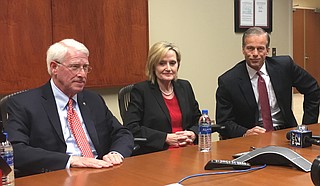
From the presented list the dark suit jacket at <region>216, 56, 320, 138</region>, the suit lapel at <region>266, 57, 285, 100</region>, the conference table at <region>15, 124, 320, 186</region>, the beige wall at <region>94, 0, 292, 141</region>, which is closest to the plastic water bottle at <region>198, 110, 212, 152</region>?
the conference table at <region>15, 124, 320, 186</region>

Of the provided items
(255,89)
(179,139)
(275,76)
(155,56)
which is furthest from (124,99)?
(275,76)

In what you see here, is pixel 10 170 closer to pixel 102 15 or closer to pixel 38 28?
pixel 38 28

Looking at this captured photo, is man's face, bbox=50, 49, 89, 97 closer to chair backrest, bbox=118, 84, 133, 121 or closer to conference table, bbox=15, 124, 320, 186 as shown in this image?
conference table, bbox=15, 124, 320, 186

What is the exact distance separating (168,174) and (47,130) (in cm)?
83

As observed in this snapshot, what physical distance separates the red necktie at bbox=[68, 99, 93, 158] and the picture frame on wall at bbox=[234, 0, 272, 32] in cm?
263

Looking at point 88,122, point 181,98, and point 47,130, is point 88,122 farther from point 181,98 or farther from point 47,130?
point 181,98

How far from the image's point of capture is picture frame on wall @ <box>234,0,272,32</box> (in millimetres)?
4551

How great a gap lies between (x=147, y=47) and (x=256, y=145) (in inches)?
69.9

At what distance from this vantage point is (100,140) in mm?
2490

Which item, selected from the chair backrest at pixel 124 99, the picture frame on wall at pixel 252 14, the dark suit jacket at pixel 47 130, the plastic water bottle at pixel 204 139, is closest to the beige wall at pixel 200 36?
the picture frame on wall at pixel 252 14

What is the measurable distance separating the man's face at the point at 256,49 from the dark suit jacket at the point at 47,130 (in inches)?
48.0

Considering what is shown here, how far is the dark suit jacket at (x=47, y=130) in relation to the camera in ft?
6.84

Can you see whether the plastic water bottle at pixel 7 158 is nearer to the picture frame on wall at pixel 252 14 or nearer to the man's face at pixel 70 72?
the man's face at pixel 70 72

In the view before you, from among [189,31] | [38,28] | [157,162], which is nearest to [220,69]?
[189,31]
